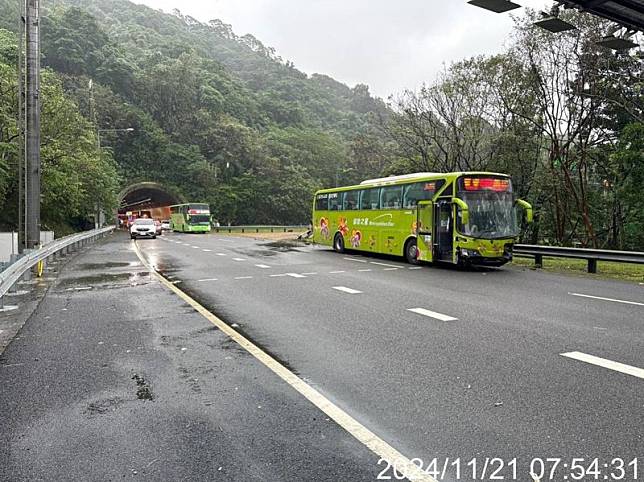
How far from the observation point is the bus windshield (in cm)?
1684

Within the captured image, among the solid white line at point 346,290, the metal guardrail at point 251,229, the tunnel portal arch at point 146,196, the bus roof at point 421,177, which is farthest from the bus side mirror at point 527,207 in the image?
the tunnel portal arch at point 146,196

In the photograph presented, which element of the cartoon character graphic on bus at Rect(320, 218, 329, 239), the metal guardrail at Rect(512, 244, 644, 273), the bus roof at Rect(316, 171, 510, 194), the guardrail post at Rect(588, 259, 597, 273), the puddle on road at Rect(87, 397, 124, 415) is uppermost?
the bus roof at Rect(316, 171, 510, 194)

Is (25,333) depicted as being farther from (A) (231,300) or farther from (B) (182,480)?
(B) (182,480)

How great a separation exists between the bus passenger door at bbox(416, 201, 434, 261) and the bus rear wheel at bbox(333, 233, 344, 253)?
672cm

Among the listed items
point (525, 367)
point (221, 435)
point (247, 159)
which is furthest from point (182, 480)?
point (247, 159)

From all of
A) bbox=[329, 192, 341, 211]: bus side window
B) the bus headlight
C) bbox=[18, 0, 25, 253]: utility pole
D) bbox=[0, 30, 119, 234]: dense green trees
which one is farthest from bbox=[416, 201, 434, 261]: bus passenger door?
bbox=[0, 30, 119, 234]: dense green trees

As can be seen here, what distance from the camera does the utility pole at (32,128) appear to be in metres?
15.1

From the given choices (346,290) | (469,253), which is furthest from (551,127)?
(346,290)

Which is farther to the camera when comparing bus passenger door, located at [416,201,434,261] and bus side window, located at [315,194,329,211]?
bus side window, located at [315,194,329,211]

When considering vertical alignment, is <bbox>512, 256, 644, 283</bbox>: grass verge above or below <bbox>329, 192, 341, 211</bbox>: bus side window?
below

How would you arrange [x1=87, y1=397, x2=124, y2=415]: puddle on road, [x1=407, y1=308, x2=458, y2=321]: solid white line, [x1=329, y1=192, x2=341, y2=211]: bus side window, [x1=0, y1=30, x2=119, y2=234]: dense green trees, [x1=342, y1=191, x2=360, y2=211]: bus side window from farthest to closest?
1. [x1=0, y1=30, x2=119, y2=234]: dense green trees
2. [x1=329, y1=192, x2=341, y2=211]: bus side window
3. [x1=342, y1=191, x2=360, y2=211]: bus side window
4. [x1=407, y1=308, x2=458, y2=321]: solid white line
5. [x1=87, y1=397, x2=124, y2=415]: puddle on road

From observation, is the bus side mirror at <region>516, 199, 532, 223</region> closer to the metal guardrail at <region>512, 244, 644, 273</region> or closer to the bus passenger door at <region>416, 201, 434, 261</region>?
the metal guardrail at <region>512, 244, 644, 273</region>

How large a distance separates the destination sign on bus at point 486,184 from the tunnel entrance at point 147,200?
5882cm

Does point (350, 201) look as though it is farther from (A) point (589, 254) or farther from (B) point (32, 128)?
(B) point (32, 128)
